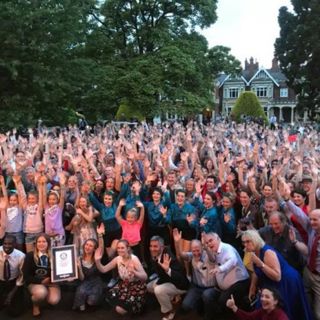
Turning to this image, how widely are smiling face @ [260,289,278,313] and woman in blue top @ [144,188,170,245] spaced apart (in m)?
2.35

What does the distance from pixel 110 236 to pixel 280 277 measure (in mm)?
2678

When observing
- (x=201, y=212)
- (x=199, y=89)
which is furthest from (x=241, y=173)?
(x=199, y=89)

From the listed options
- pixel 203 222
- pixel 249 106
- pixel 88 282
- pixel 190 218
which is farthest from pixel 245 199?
pixel 249 106

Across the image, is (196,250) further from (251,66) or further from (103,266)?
(251,66)

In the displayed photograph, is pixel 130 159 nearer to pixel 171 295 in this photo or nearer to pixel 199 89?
pixel 171 295

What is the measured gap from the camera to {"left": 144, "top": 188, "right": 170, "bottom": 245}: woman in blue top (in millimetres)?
6351

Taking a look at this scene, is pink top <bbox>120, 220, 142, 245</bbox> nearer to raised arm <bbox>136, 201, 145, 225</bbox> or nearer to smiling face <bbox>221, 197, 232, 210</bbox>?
raised arm <bbox>136, 201, 145, 225</bbox>

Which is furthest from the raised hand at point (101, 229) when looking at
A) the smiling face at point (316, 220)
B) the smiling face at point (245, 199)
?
the smiling face at point (316, 220)

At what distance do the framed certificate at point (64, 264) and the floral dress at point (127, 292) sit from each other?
0.56 metres

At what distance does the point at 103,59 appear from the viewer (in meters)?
25.0

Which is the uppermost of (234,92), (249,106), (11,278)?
(234,92)

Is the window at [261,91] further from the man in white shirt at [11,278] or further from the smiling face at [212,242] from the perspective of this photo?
the man in white shirt at [11,278]

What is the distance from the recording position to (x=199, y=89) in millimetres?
25141

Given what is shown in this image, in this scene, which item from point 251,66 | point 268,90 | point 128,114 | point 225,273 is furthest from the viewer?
point 251,66
